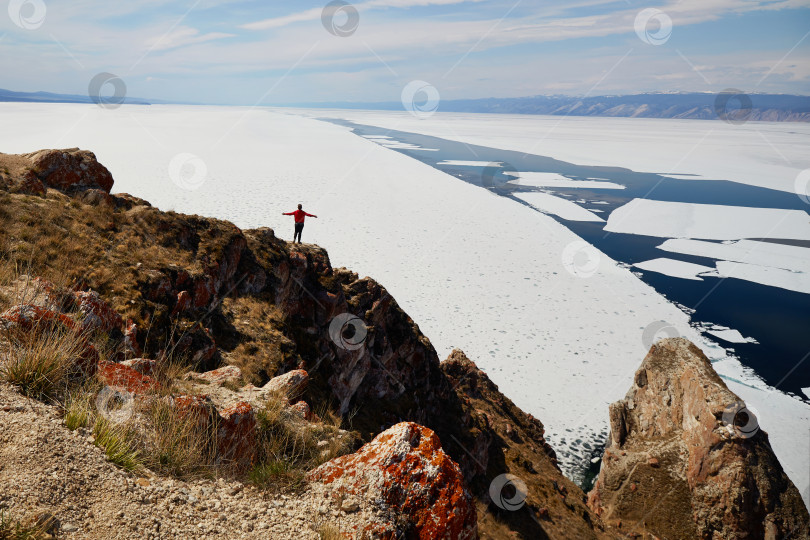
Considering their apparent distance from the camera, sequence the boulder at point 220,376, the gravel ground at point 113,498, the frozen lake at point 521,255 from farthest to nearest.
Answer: the frozen lake at point 521,255
the boulder at point 220,376
the gravel ground at point 113,498

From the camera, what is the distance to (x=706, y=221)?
3800 centimetres

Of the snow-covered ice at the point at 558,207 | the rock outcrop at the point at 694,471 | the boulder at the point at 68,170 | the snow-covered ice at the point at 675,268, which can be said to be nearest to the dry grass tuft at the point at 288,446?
the boulder at the point at 68,170

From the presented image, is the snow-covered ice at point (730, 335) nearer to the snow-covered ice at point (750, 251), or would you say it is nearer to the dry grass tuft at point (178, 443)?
the snow-covered ice at point (750, 251)

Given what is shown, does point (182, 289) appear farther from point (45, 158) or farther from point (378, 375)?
point (378, 375)

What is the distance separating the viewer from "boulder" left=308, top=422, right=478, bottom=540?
3367 mm

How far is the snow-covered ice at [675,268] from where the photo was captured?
1054 inches

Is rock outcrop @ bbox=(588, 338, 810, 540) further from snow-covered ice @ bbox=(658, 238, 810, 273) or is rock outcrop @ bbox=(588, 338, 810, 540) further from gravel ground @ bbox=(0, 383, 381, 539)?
snow-covered ice @ bbox=(658, 238, 810, 273)

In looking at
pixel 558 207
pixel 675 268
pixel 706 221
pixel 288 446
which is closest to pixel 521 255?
pixel 675 268

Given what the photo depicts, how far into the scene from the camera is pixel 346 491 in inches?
133

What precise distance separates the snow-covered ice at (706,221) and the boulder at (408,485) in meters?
35.8

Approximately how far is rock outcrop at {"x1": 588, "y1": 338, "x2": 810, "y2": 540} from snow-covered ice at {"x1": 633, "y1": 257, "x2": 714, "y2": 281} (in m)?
16.4

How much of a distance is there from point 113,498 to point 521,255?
27656mm

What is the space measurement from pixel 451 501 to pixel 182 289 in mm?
6217

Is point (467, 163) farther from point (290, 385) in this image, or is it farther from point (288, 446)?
point (288, 446)
